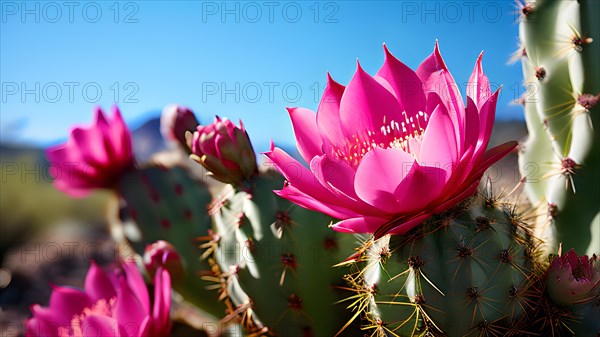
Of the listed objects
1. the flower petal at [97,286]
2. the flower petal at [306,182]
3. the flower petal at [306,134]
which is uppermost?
the flower petal at [306,134]

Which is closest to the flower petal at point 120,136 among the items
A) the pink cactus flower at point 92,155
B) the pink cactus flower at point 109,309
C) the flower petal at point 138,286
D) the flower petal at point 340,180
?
the pink cactus flower at point 92,155

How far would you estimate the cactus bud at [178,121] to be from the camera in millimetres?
1099

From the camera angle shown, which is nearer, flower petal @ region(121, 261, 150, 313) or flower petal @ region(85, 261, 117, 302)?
flower petal @ region(121, 261, 150, 313)

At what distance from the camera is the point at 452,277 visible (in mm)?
600

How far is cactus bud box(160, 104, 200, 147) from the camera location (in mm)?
1099

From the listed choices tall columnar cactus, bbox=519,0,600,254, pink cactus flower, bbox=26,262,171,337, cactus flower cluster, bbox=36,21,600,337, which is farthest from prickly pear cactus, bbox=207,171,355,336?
tall columnar cactus, bbox=519,0,600,254

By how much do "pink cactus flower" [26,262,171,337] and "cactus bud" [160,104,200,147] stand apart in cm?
29

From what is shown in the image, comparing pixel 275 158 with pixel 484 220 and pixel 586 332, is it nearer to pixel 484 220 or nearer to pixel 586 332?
pixel 484 220

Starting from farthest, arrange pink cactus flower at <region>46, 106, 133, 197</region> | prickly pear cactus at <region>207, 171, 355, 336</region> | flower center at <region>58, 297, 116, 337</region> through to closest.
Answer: pink cactus flower at <region>46, 106, 133, 197</region> → flower center at <region>58, 297, 116, 337</region> → prickly pear cactus at <region>207, 171, 355, 336</region>

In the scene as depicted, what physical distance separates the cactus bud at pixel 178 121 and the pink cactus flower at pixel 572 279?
2.35 feet

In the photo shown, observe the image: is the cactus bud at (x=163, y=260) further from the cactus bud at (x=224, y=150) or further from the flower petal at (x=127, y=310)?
the cactus bud at (x=224, y=150)

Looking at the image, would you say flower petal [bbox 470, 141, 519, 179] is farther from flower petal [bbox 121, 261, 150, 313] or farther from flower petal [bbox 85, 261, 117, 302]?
flower petal [bbox 85, 261, 117, 302]

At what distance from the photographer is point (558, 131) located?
91cm

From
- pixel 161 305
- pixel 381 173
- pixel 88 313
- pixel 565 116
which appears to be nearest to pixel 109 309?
pixel 88 313
